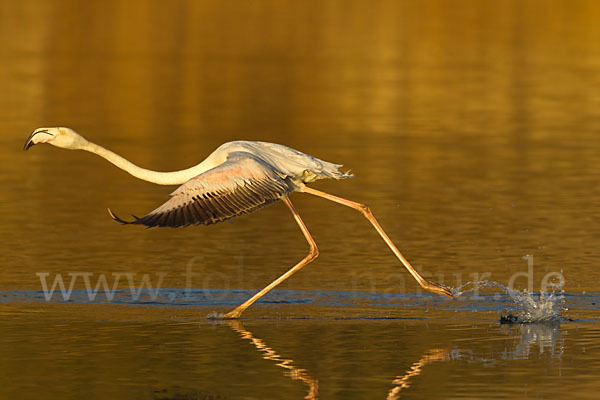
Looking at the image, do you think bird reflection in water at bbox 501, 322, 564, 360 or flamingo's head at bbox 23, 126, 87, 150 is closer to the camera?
bird reflection in water at bbox 501, 322, 564, 360

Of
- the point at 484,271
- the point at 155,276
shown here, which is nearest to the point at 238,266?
the point at 155,276

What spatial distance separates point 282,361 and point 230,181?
1907 mm

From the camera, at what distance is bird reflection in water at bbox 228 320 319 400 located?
31.4 feet

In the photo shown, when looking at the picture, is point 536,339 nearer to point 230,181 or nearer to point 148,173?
point 230,181

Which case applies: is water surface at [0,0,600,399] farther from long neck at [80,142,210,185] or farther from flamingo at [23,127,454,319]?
long neck at [80,142,210,185]

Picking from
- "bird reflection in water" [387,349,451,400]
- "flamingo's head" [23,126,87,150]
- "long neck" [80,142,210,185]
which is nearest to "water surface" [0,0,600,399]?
"bird reflection in water" [387,349,451,400]

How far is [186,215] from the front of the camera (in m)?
11.4

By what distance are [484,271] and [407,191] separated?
5.82 meters

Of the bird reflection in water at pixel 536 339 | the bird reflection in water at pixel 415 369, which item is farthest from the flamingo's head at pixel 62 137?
the bird reflection in water at pixel 536 339

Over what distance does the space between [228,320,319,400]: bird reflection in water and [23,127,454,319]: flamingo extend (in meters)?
0.50

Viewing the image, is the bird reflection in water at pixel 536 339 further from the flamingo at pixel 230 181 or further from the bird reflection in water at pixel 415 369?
the flamingo at pixel 230 181

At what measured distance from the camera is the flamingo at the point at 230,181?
11.5 metres

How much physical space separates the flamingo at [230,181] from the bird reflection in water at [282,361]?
0.50 m

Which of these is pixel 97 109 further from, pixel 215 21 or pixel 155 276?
pixel 215 21
